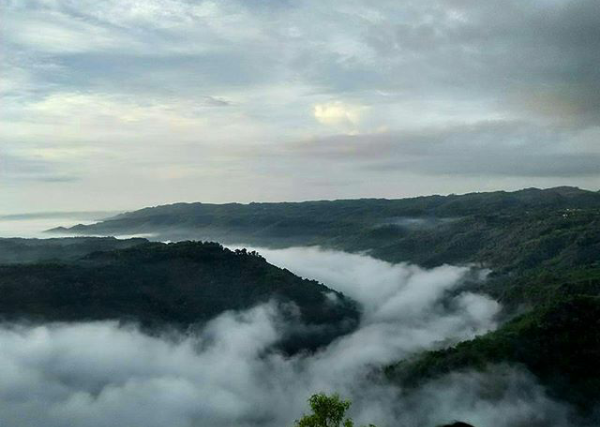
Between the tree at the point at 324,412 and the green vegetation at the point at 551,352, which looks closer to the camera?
the tree at the point at 324,412

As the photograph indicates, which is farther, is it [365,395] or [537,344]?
[365,395]

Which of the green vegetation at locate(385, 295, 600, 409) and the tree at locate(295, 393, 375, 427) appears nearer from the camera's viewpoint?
the tree at locate(295, 393, 375, 427)

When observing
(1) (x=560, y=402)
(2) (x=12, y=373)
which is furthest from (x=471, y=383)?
(2) (x=12, y=373)

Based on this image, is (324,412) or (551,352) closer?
(324,412)

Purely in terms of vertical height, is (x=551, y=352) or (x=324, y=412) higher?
(x=324, y=412)

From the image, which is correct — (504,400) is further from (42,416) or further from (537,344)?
(42,416)

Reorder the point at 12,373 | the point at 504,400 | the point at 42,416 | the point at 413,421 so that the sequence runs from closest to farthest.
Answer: the point at 504,400 < the point at 413,421 < the point at 42,416 < the point at 12,373

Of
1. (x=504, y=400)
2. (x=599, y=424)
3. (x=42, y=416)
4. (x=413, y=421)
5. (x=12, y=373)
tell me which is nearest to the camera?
(x=599, y=424)

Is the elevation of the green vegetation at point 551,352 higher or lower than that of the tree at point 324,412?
lower

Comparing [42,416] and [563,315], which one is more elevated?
[563,315]

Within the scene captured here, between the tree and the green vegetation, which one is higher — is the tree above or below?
above

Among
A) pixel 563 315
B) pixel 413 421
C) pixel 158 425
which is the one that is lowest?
pixel 158 425
